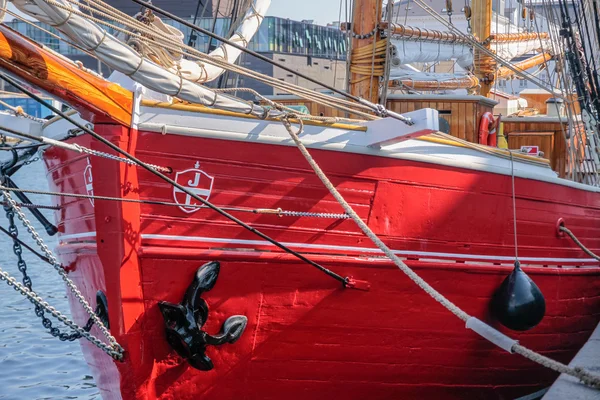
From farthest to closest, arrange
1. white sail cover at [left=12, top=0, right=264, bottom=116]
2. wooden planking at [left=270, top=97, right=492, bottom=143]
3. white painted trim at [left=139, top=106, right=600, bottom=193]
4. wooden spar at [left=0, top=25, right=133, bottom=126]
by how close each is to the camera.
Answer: wooden planking at [left=270, top=97, right=492, bottom=143], white painted trim at [left=139, top=106, right=600, bottom=193], wooden spar at [left=0, top=25, right=133, bottom=126], white sail cover at [left=12, top=0, right=264, bottom=116]

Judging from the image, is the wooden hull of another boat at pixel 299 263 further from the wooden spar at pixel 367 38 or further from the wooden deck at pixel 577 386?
the wooden spar at pixel 367 38

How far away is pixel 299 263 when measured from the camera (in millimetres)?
6562

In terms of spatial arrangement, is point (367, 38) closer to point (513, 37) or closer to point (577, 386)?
point (577, 386)

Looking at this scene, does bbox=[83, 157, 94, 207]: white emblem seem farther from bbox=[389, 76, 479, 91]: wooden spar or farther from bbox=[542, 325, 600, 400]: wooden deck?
bbox=[389, 76, 479, 91]: wooden spar

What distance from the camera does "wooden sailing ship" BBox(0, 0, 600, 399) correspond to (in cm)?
613

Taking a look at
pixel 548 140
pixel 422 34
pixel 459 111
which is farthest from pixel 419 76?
pixel 548 140

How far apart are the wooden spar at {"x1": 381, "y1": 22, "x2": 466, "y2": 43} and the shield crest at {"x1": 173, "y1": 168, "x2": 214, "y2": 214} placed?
4.39m

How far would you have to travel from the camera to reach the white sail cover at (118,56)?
504cm

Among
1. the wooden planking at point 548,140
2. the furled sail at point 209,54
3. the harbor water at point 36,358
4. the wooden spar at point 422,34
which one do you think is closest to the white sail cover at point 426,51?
the wooden spar at point 422,34

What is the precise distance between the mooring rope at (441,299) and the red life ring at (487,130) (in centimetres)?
338

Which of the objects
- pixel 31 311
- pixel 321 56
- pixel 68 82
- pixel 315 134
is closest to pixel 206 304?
pixel 315 134

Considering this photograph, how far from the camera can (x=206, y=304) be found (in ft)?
21.0

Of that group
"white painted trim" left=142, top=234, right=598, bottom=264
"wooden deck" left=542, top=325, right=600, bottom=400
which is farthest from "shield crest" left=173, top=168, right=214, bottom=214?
"wooden deck" left=542, top=325, right=600, bottom=400

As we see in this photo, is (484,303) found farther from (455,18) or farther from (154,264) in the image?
(455,18)
